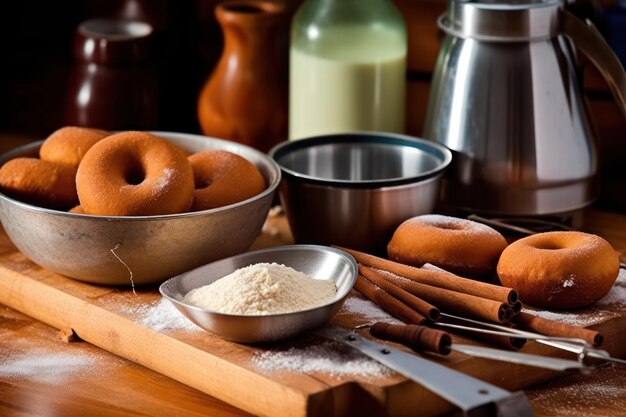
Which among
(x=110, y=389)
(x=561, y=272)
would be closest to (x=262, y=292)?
(x=110, y=389)

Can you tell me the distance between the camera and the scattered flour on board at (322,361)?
2.49ft

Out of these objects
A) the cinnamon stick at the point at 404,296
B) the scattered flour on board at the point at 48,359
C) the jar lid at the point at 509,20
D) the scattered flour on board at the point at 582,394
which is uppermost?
the jar lid at the point at 509,20

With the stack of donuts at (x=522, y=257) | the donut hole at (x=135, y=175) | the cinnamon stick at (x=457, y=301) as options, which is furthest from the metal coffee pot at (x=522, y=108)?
the donut hole at (x=135, y=175)

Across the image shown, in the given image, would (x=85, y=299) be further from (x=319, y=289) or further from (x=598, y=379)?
(x=598, y=379)

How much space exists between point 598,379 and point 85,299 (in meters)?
0.42

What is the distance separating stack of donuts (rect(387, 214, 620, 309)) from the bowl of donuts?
0.14m

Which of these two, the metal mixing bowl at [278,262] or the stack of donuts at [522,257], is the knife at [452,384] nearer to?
the metal mixing bowl at [278,262]

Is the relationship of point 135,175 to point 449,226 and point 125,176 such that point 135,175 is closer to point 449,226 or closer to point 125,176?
point 125,176

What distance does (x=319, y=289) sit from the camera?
84 cm

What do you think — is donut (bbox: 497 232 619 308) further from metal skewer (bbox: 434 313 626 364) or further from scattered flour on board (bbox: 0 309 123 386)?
scattered flour on board (bbox: 0 309 123 386)

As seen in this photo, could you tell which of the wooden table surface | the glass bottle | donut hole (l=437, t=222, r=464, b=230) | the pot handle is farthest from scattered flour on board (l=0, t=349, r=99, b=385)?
the pot handle

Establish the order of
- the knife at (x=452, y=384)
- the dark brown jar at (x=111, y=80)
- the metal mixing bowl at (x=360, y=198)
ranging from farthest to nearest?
the dark brown jar at (x=111, y=80)
the metal mixing bowl at (x=360, y=198)
the knife at (x=452, y=384)

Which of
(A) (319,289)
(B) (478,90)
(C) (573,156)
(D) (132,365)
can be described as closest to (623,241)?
(C) (573,156)

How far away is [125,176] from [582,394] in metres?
0.42
